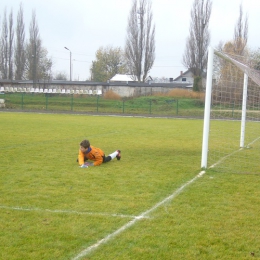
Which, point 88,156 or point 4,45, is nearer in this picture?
point 88,156

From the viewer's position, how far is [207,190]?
6812 millimetres

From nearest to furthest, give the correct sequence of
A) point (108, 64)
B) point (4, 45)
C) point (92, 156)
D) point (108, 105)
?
point (92, 156) → point (108, 105) → point (4, 45) → point (108, 64)

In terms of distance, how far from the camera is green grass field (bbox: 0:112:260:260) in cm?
418

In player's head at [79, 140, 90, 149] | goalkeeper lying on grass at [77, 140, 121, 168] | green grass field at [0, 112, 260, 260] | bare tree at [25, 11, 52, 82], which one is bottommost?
green grass field at [0, 112, 260, 260]

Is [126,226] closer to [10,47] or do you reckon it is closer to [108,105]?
[108,105]

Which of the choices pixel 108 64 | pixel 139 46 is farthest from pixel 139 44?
pixel 108 64

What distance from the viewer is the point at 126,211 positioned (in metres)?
5.48

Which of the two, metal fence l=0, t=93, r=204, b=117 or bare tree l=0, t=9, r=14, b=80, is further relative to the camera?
bare tree l=0, t=9, r=14, b=80

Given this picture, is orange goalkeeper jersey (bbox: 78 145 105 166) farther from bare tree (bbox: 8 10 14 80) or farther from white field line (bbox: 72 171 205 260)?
bare tree (bbox: 8 10 14 80)

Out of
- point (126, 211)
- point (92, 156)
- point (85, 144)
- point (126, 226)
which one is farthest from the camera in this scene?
point (92, 156)

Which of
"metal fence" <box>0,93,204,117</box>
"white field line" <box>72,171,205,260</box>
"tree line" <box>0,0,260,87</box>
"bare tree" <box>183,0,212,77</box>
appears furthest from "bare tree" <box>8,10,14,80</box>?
"white field line" <box>72,171,205,260</box>

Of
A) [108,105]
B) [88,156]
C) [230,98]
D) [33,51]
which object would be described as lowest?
[88,156]

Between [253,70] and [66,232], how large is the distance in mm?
6827

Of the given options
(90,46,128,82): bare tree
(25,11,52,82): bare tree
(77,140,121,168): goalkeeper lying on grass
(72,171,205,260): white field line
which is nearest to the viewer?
(72,171,205,260): white field line
